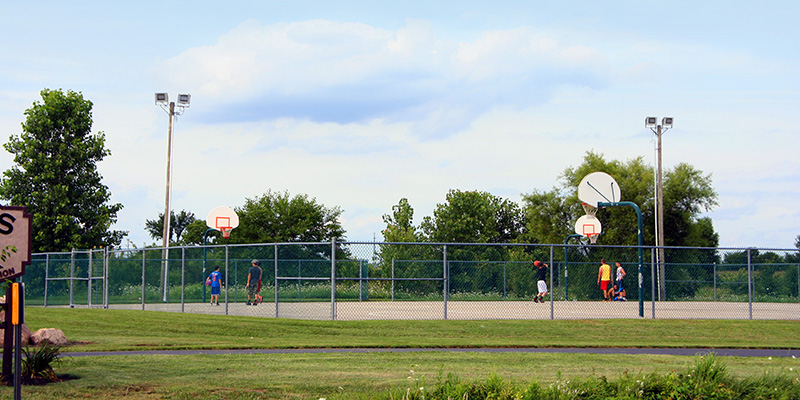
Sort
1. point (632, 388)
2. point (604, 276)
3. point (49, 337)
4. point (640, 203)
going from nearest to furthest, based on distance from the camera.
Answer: point (632, 388) → point (49, 337) → point (604, 276) → point (640, 203)

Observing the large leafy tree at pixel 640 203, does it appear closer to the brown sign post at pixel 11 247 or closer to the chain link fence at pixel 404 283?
the chain link fence at pixel 404 283

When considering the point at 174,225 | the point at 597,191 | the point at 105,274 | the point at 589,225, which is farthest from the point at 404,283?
the point at 174,225

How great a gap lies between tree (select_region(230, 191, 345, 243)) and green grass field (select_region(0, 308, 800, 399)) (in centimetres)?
3670

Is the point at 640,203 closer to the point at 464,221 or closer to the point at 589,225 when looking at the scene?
the point at 464,221

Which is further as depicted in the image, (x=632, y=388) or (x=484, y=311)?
(x=484, y=311)

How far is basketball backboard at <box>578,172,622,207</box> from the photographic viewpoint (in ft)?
88.3

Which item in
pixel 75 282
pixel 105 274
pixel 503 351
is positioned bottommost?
pixel 503 351

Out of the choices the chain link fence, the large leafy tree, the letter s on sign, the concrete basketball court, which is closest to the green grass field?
the concrete basketball court

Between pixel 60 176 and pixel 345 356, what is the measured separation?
32.5m

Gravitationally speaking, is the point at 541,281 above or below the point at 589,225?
below

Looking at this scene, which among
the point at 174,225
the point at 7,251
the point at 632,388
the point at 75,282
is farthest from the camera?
the point at 174,225

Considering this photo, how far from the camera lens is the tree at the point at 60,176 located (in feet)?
133

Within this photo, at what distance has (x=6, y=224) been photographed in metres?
10.0

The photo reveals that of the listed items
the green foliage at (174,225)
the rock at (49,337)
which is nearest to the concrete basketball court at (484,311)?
the rock at (49,337)
